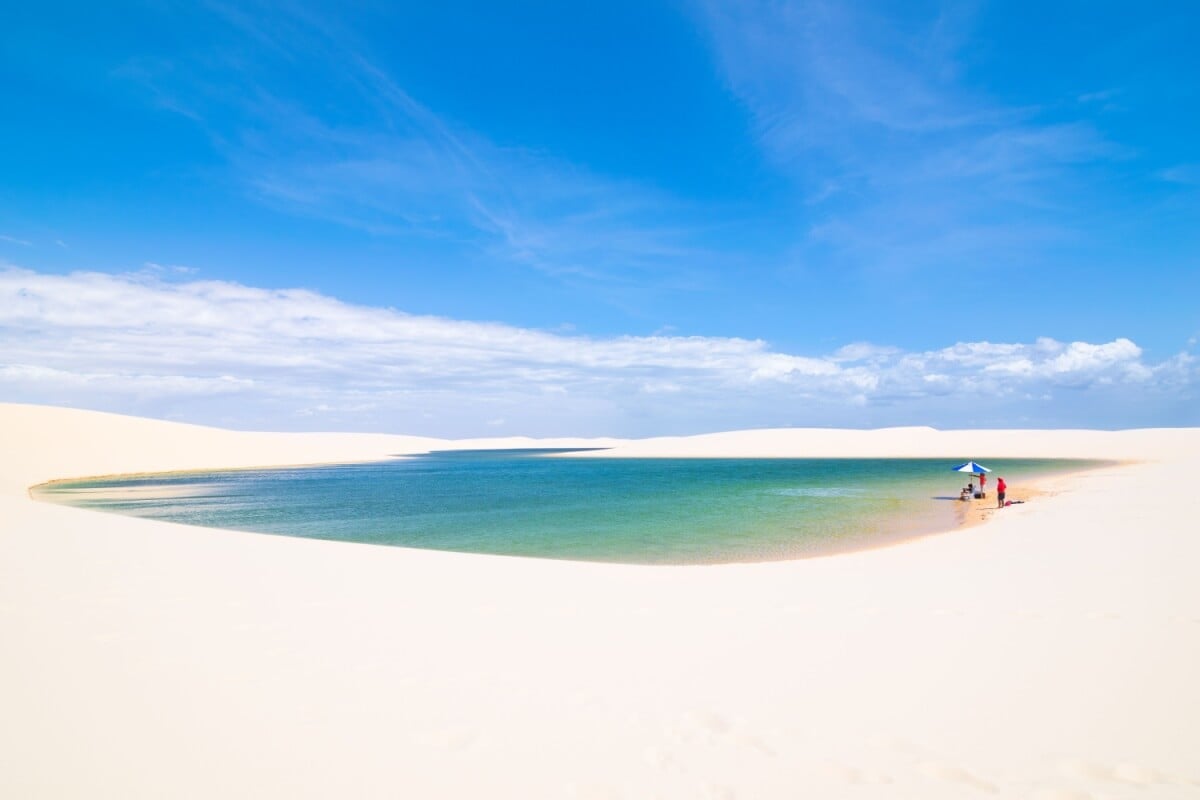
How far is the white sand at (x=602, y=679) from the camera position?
4027 millimetres

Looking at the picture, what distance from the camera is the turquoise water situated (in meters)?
17.9

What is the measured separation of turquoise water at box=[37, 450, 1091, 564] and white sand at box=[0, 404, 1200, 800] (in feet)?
19.2

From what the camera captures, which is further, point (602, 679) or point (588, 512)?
point (588, 512)

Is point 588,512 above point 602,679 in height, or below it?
below

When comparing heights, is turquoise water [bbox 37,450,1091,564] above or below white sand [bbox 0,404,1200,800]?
below

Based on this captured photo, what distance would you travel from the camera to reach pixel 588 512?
2655 centimetres

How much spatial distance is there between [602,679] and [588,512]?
68.7 feet

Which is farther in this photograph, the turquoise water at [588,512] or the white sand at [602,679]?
the turquoise water at [588,512]

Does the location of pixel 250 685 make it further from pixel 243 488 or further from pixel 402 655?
pixel 243 488

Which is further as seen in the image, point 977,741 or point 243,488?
point 243,488

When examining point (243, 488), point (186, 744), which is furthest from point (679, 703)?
point (243, 488)

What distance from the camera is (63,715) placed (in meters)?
4.85

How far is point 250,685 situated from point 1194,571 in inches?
498

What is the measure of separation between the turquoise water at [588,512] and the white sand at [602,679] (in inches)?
231
